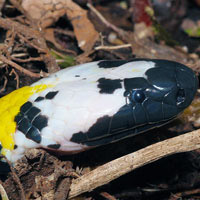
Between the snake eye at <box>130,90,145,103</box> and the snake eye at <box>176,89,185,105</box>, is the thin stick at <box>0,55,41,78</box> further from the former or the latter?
the snake eye at <box>176,89,185,105</box>

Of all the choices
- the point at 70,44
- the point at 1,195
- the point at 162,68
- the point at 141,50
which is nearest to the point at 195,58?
Result: the point at 141,50

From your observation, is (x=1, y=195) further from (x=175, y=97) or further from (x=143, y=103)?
(x=175, y=97)

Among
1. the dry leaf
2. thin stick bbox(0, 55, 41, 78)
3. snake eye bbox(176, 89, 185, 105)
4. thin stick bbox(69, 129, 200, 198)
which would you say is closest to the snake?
snake eye bbox(176, 89, 185, 105)

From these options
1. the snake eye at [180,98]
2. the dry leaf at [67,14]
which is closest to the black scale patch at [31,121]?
the snake eye at [180,98]

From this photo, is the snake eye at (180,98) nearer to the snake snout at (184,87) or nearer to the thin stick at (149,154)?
the snake snout at (184,87)

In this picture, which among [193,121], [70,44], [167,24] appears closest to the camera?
[193,121]

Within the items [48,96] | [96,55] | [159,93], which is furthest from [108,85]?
[96,55]

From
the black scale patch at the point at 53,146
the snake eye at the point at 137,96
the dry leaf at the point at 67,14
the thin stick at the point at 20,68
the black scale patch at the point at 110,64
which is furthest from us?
the dry leaf at the point at 67,14

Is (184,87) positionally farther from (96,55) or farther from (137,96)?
(96,55)
